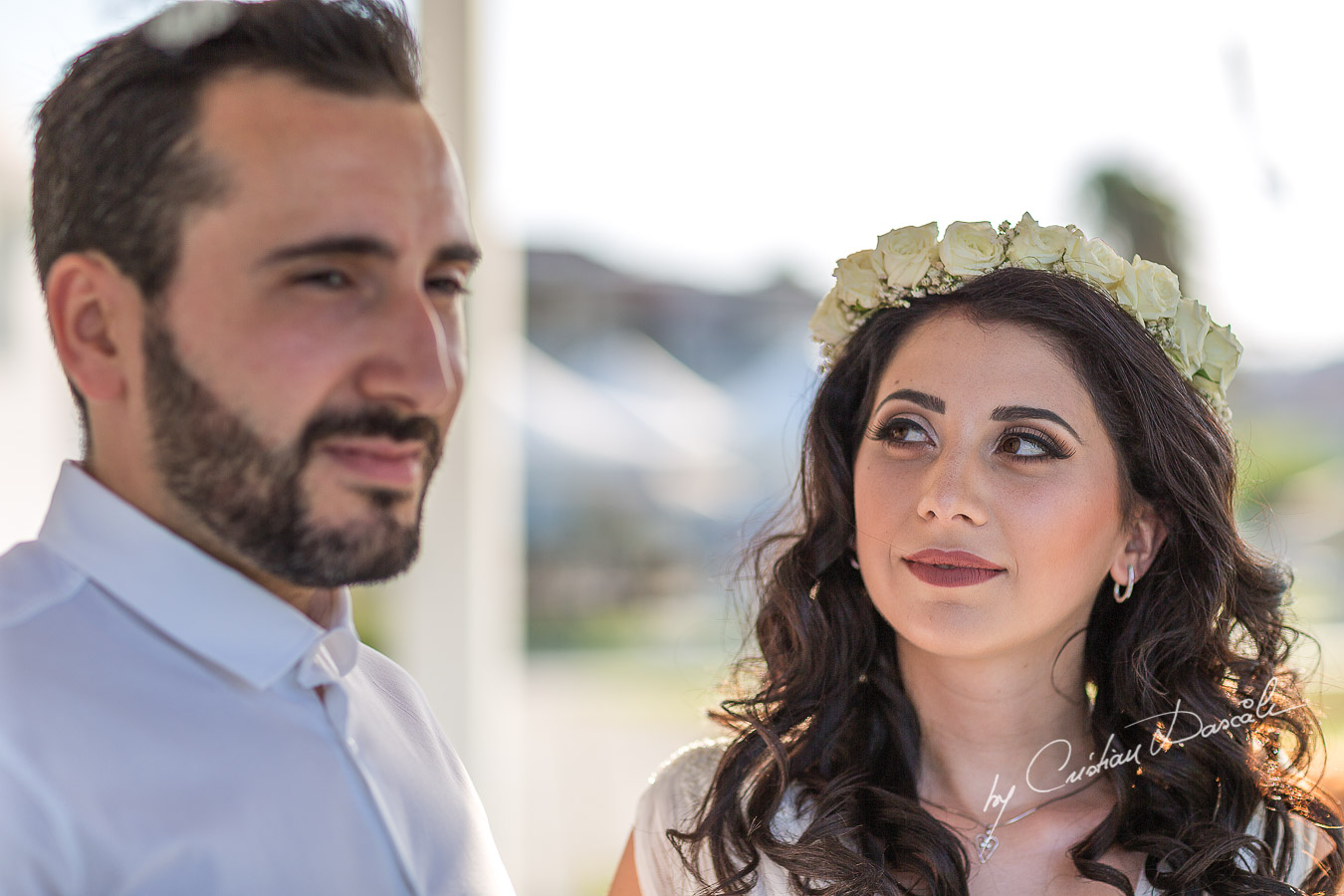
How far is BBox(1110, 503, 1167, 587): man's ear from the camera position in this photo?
1.85 meters

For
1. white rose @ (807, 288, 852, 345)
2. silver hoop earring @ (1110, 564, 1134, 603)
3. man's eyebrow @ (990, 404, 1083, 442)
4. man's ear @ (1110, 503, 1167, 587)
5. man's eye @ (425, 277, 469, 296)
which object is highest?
white rose @ (807, 288, 852, 345)

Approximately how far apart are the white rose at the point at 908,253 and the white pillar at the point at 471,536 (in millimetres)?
1628

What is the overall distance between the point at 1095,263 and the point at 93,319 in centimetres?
148

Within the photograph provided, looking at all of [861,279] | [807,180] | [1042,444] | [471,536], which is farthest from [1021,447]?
[807,180]

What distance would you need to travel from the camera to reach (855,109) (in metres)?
3.87

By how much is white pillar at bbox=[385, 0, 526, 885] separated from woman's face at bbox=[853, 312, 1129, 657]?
173 centimetres

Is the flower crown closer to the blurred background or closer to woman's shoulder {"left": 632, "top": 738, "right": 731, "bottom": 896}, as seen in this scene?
the blurred background

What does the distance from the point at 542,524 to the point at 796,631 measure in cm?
347

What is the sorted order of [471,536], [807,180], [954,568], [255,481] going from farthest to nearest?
1. [807,180]
2. [471,536]
3. [954,568]
4. [255,481]

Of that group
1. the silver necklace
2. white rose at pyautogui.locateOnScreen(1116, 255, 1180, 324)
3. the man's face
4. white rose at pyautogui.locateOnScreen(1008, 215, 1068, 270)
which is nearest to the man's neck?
the man's face

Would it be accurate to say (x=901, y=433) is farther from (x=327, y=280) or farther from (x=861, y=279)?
(x=327, y=280)

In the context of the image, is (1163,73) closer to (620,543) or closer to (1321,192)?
(1321,192)

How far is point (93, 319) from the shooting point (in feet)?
3.51

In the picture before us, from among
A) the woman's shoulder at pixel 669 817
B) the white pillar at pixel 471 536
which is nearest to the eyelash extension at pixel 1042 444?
the woman's shoulder at pixel 669 817
